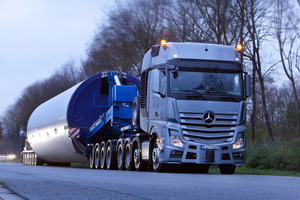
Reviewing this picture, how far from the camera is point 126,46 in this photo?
132 feet

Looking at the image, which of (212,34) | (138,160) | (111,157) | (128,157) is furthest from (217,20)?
(138,160)

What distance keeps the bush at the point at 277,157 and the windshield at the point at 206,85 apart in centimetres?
429

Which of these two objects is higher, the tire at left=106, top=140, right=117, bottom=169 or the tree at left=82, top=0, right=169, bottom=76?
the tree at left=82, top=0, right=169, bottom=76

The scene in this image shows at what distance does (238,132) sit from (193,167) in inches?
99.9

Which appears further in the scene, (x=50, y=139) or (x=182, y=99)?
(x=50, y=139)

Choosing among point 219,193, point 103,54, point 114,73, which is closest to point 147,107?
point 114,73

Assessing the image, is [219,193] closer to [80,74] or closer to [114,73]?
[114,73]

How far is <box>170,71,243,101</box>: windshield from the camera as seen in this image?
16.6m

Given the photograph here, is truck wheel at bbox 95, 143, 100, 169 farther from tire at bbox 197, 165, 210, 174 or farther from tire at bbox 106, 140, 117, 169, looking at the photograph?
tire at bbox 197, 165, 210, 174

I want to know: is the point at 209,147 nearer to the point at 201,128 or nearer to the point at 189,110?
the point at 201,128

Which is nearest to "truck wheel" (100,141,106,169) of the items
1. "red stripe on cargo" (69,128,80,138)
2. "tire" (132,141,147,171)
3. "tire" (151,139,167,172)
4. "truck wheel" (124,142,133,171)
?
"red stripe on cargo" (69,128,80,138)

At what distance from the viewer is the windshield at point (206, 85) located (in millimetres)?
16594

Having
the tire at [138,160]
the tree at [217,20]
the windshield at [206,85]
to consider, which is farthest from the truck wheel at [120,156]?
the tree at [217,20]

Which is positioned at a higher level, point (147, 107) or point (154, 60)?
point (154, 60)
